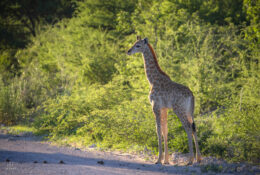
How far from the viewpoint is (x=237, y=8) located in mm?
11773

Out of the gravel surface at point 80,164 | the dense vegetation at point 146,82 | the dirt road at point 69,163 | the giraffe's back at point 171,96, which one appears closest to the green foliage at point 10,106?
the dense vegetation at point 146,82

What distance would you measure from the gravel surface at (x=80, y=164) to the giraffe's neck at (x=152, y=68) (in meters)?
1.61

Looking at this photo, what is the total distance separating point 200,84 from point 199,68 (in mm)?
453

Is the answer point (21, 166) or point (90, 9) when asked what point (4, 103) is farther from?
point (90, 9)

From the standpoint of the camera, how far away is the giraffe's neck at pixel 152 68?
18.6ft

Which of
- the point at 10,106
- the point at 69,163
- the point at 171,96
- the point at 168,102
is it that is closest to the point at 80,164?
the point at 69,163

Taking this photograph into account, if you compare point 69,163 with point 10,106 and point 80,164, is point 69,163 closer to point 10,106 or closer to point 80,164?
point 80,164

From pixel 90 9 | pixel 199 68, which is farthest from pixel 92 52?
pixel 199 68

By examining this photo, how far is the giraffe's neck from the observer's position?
566 cm

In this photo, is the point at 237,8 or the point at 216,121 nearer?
the point at 216,121

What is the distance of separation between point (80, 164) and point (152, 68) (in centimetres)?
224

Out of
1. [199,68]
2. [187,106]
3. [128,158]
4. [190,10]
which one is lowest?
[128,158]

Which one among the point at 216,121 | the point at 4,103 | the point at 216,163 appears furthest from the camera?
the point at 4,103

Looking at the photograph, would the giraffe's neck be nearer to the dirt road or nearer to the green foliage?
the dirt road
